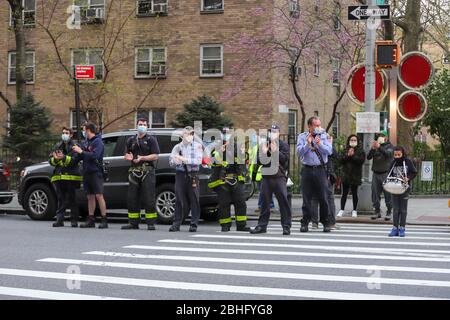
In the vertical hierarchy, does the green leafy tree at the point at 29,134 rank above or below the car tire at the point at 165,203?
above

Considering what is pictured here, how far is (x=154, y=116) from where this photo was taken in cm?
3122

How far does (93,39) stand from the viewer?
94.4ft

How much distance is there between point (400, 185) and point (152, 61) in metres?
19.3

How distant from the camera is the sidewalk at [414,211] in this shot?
52.8 feet

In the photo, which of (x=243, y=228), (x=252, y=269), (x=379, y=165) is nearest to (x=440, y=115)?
(x=379, y=165)

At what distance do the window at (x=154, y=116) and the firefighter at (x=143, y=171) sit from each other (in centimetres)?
1688

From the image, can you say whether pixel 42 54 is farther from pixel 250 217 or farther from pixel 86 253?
pixel 86 253

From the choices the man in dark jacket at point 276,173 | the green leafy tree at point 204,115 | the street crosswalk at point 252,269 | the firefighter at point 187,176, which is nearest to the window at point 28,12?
the green leafy tree at point 204,115

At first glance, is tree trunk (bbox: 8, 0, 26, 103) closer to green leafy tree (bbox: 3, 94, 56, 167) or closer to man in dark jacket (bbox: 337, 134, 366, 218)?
green leafy tree (bbox: 3, 94, 56, 167)

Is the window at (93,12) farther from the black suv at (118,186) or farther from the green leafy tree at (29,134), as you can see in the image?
the black suv at (118,186)

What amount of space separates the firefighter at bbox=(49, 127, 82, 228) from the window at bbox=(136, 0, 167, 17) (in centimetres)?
1620

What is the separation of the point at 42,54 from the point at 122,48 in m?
4.72

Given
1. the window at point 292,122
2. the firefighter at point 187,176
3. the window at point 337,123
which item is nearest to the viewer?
the firefighter at point 187,176

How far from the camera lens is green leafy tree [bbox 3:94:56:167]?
25234 millimetres
